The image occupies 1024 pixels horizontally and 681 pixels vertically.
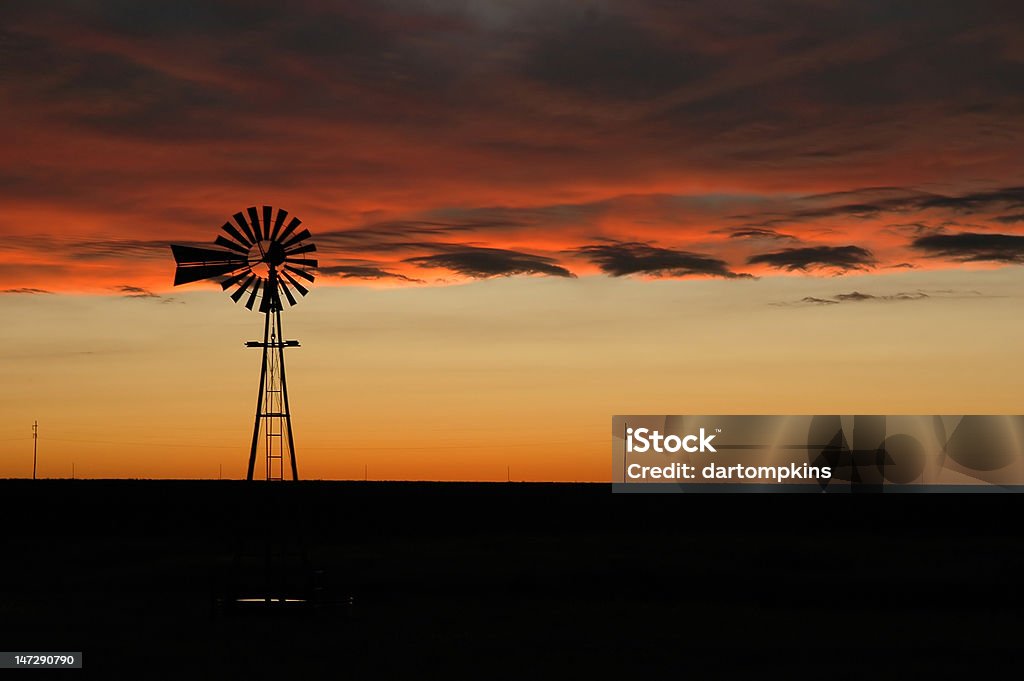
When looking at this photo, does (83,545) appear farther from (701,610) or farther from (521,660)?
(521,660)

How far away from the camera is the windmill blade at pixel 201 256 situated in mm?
27875

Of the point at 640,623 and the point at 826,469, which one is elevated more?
the point at 826,469

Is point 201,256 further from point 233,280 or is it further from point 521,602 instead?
point 521,602

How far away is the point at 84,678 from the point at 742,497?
410ft

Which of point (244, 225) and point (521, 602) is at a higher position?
point (244, 225)

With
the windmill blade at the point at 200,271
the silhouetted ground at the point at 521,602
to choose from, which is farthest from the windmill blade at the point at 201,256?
the silhouetted ground at the point at 521,602

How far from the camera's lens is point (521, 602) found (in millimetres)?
33375

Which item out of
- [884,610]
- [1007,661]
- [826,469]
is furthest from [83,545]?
[826,469]

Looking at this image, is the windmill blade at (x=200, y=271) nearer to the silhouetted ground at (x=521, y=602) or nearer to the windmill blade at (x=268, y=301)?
the windmill blade at (x=268, y=301)

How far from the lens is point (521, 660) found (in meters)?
23.4

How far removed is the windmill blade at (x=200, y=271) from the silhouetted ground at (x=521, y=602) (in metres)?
5.14

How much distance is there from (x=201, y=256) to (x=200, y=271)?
1.19ft

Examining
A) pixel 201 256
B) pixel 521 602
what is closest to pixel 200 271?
pixel 201 256

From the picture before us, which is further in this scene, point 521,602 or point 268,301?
point 521,602
